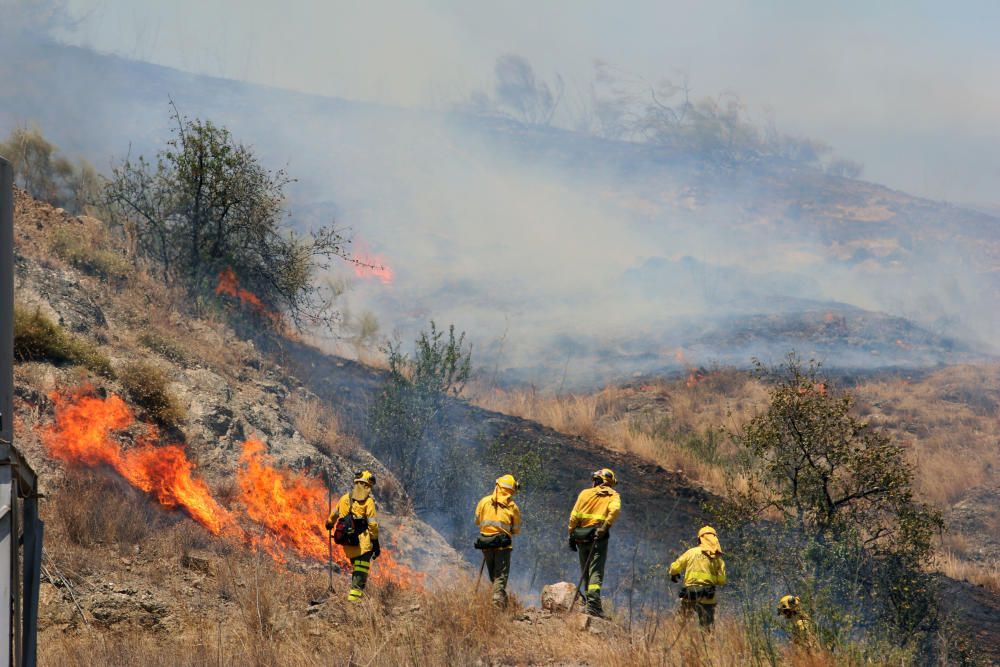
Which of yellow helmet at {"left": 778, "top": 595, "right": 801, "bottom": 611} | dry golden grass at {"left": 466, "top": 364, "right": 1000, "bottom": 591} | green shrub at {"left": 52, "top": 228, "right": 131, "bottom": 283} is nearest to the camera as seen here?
yellow helmet at {"left": 778, "top": 595, "right": 801, "bottom": 611}

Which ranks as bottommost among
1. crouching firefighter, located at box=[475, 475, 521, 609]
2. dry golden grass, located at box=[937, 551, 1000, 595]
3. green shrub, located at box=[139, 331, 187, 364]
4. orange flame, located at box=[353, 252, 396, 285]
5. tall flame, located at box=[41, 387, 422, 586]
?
dry golden grass, located at box=[937, 551, 1000, 595]

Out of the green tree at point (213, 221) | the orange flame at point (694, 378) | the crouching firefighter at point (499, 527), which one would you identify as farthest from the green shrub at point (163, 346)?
the orange flame at point (694, 378)

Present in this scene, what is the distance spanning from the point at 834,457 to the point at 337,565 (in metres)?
6.30

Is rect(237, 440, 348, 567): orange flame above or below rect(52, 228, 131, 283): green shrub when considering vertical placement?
below

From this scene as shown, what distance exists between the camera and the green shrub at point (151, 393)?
39.9 ft

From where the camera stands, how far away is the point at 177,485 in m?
11.4

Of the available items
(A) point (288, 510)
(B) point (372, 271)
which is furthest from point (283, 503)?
(B) point (372, 271)

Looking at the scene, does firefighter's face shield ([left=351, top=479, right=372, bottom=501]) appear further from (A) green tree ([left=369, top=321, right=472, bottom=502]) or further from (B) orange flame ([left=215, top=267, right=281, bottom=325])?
(B) orange flame ([left=215, top=267, right=281, bottom=325])

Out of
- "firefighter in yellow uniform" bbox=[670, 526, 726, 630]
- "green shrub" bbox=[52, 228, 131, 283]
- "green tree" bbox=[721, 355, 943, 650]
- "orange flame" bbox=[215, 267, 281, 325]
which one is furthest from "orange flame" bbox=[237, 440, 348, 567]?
"orange flame" bbox=[215, 267, 281, 325]

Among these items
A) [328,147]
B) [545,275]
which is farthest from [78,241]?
[328,147]

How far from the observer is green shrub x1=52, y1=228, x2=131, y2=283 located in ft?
50.9

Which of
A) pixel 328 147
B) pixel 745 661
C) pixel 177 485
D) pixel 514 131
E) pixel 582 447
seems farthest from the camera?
pixel 514 131

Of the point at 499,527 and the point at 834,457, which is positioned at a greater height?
the point at 834,457

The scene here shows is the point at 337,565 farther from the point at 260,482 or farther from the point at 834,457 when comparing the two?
the point at 834,457
